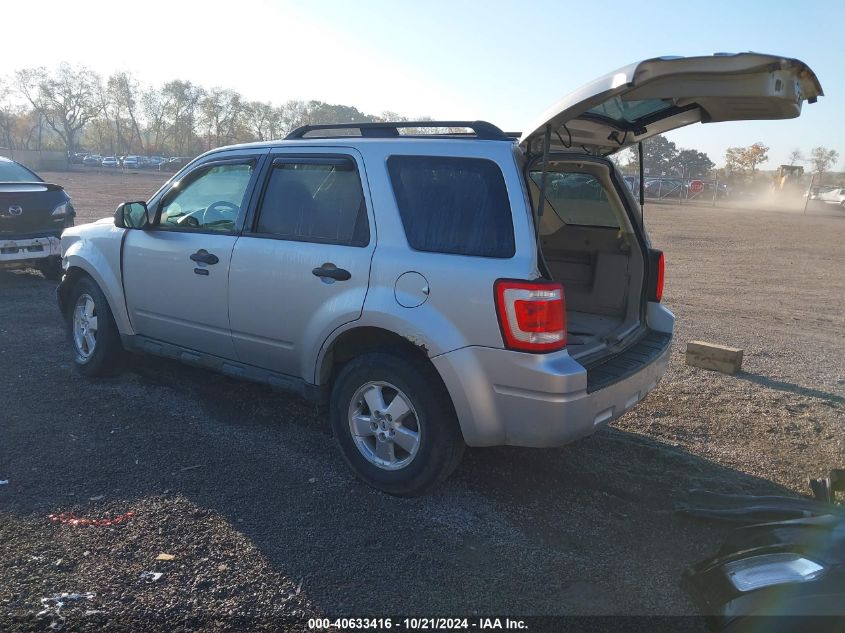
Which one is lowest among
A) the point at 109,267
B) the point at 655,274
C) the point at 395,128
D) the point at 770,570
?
the point at 770,570

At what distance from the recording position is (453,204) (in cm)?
377

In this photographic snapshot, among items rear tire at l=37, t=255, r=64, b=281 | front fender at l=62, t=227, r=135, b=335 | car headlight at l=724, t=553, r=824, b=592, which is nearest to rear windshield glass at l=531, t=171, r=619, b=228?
car headlight at l=724, t=553, r=824, b=592

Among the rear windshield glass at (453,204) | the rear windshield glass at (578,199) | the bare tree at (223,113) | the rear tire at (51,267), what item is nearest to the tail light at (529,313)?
the rear windshield glass at (453,204)

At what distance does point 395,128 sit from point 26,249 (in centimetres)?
761

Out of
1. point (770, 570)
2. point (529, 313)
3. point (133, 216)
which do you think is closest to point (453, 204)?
point (529, 313)

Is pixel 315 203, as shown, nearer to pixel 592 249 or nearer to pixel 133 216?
Answer: pixel 133 216

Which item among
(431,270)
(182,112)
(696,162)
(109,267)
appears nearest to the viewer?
(431,270)

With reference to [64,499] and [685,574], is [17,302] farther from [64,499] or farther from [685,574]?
[685,574]

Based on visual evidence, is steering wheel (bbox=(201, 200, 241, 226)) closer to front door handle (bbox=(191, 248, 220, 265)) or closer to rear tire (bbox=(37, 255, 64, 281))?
front door handle (bbox=(191, 248, 220, 265))

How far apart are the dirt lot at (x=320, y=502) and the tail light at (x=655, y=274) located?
1.01 metres

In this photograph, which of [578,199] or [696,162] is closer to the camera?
[578,199]

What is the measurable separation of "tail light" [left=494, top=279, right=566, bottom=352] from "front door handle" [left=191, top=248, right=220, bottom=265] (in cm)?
217

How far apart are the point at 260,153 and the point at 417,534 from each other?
2.74 meters

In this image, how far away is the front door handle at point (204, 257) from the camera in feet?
15.4
